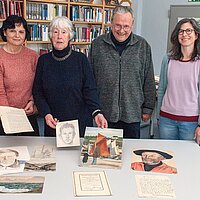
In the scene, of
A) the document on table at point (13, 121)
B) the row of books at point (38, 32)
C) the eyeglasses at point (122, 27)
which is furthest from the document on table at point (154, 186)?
the row of books at point (38, 32)

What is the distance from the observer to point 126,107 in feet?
7.14

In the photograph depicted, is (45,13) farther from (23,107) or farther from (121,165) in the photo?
(121,165)

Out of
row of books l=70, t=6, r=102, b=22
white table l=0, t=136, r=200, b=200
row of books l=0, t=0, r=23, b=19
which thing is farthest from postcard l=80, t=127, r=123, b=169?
row of books l=70, t=6, r=102, b=22

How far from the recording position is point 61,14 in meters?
4.70

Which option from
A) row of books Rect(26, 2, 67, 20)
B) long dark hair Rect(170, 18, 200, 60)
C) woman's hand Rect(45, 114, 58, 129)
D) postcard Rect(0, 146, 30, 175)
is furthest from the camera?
row of books Rect(26, 2, 67, 20)

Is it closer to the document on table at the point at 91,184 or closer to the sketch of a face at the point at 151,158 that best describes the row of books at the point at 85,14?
the sketch of a face at the point at 151,158

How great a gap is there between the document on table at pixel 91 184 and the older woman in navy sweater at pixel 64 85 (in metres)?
0.51

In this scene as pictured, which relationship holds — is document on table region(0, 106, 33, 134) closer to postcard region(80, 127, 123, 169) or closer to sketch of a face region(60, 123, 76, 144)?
sketch of a face region(60, 123, 76, 144)

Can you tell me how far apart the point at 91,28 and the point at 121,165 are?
12.9 feet

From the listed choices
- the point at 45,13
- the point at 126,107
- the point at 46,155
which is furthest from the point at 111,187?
the point at 45,13

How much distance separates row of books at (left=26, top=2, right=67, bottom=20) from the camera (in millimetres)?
4333

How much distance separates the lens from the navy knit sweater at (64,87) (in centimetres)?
195

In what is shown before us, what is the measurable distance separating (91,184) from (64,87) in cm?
77

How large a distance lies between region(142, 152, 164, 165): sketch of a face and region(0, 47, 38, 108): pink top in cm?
87
